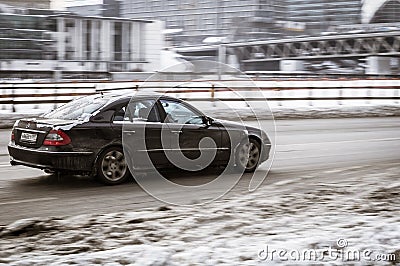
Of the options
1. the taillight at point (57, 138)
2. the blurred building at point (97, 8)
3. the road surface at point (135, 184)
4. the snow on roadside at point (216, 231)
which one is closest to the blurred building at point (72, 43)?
the blurred building at point (97, 8)

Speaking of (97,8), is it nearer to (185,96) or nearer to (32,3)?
(32,3)

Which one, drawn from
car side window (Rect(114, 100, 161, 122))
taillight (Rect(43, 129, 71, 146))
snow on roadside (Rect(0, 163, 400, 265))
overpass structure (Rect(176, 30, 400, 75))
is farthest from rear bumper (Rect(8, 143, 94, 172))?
overpass structure (Rect(176, 30, 400, 75))

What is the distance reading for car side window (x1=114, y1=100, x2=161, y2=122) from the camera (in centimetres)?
1066

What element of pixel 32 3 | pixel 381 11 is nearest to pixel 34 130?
pixel 381 11

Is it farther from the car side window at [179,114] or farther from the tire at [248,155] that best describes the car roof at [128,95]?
the tire at [248,155]

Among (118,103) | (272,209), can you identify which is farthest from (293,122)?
(272,209)

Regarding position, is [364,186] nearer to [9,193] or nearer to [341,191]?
[341,191]

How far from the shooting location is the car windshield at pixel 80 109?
34.6ft

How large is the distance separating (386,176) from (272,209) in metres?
3.93

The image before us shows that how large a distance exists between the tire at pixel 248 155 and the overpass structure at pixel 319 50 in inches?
1962

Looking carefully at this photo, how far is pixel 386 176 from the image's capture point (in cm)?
1173

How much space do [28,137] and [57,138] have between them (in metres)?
0.56

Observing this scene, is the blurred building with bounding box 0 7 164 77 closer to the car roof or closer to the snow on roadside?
the car roof

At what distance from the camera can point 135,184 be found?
10711 millimetres
